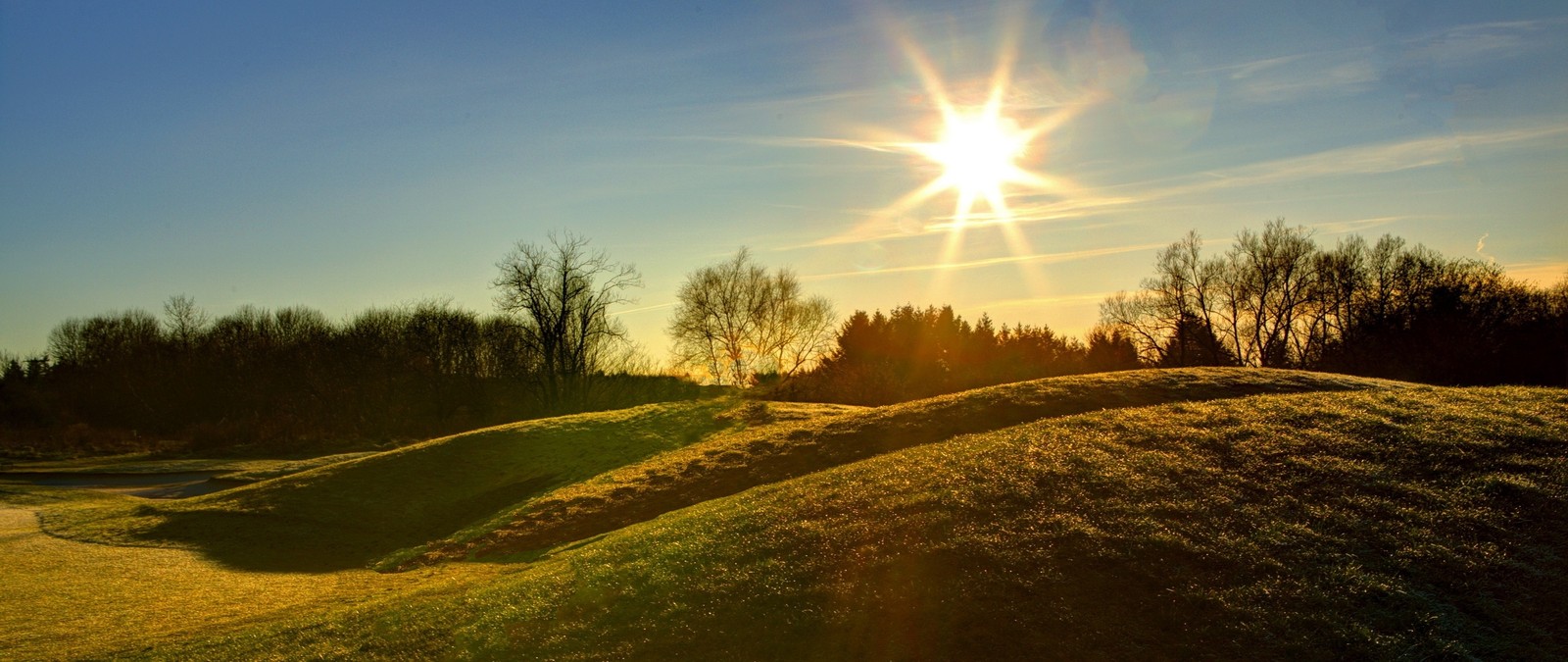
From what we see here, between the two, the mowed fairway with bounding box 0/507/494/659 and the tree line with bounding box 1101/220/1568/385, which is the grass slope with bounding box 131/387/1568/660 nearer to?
the mowed fairway with bounding box 0/507/494/659

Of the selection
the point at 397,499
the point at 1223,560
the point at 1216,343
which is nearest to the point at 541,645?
the point at 1223,560

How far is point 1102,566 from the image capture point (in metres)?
9.51

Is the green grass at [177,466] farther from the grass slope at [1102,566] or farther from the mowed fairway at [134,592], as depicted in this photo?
the grass slope at [1102,566]

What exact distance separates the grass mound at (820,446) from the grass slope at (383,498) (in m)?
2.83

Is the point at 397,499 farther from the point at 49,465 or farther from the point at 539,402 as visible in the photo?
the point at 539,402

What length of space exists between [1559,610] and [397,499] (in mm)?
25532

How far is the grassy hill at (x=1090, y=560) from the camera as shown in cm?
845

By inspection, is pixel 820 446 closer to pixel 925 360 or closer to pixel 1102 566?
pixel 1102 566

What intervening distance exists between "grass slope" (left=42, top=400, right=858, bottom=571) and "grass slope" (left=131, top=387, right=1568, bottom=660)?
9564mm

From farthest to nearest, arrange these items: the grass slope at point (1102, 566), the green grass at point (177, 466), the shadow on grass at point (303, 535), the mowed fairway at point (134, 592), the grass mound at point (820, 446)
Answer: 1. the green grass at point (177, 466)
2. the shadow on grass at point (303, 535)
3. the grass mound at point (820, 446)
4. the mowed fairway at point (134, 592)
5. the grass slope at point (1102, 566)

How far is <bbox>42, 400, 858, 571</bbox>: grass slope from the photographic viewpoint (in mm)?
20500

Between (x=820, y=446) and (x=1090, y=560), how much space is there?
11622mm

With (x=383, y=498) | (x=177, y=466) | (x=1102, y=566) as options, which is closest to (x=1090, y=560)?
(x=1102, y=566)

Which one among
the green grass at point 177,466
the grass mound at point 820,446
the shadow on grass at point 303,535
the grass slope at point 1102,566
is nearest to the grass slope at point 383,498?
the shadow on grass at point 303,535
